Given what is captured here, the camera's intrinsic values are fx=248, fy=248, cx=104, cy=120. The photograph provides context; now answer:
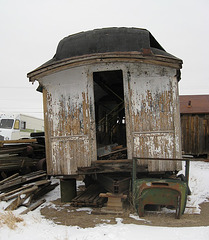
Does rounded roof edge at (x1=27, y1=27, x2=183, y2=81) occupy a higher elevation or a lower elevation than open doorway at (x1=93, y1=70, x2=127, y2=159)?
higher

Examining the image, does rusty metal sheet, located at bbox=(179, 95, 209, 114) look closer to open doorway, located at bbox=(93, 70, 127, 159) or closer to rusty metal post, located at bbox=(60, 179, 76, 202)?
open doorway, located at bbox=(93, 70, 127, 159)

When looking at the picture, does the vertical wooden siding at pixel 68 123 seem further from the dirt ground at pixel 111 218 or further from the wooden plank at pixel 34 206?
the dirt ground at pixel 111 218

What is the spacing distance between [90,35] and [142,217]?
532 cm

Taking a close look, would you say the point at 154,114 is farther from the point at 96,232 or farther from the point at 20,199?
the point at 20,199

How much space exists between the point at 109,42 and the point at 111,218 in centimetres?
481

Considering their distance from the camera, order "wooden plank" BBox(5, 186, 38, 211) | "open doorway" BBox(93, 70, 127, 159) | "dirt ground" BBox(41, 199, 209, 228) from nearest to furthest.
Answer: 1. "dirt ground" BBox(41, 199, 209, 228)
2. "wooden plank" BBox(5, 186, 38, 211)
3. "open doorway" BBox(93, 70, 127, 159)

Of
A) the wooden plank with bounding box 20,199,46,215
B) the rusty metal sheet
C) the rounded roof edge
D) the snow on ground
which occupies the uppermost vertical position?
the rounded roof edge

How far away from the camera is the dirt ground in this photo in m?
5.36

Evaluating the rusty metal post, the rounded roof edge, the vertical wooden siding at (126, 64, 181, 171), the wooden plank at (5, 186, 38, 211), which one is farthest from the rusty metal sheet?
the wooden plank at (5, 186, 38, 211)

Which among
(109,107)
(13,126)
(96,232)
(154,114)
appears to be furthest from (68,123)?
(13,126)

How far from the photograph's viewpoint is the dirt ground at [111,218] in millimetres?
5363

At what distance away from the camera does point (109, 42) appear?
728 cm

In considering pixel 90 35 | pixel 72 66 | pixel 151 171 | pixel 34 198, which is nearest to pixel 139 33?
pixel 90 35

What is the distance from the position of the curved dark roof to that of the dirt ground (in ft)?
14.4
